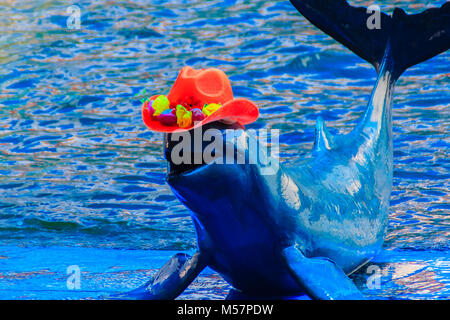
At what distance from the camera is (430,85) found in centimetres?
924

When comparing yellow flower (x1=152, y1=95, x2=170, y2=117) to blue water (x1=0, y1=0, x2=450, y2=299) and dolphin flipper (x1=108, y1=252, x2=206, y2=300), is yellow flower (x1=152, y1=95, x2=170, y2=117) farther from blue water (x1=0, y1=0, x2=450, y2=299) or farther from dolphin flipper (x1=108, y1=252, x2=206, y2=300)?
blue water (x1=0, y1=0, x2=450, y2=299)

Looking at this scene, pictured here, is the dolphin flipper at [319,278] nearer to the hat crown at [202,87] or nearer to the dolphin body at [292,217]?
the dolphin body at [292,217]

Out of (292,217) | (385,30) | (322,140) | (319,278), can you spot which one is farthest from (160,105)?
(385,30)

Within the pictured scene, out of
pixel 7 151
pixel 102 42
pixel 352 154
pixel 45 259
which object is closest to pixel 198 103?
pixel 352 154

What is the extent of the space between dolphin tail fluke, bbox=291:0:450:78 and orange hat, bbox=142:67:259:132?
189 cm

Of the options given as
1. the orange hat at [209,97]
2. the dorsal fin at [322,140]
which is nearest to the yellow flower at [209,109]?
the orange hat at [209,97]

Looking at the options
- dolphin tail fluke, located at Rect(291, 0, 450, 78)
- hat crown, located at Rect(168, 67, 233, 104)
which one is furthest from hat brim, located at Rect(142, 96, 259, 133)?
dolphin tail fluke, located at Rect(291, 0, 450, 78)

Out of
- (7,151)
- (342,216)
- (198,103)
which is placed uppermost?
(198,103)

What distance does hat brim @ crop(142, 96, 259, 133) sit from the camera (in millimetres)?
3270

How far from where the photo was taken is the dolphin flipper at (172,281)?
363 cm

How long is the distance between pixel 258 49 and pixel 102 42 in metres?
2.39

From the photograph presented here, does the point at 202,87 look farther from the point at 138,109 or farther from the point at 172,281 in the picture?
the point at 138,109

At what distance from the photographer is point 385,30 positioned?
5000 millimetres
